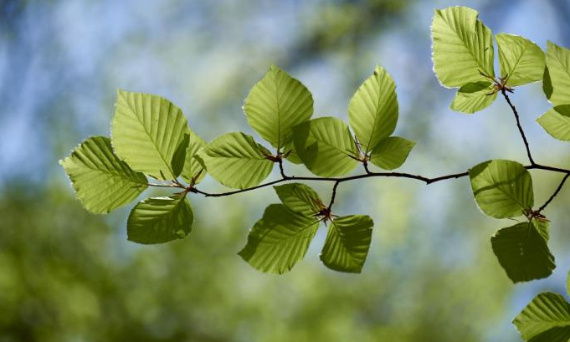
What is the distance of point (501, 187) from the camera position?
1.67ft

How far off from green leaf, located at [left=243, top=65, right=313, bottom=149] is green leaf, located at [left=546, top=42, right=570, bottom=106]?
0.70ft

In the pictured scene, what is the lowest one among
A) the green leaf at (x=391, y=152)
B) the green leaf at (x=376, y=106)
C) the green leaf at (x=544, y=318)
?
the green leaf at (x=544, y=318)

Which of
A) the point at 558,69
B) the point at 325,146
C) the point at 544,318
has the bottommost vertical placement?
the point at 544,318

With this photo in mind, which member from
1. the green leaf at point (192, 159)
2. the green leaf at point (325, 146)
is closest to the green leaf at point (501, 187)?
the green leaf at point (325, 146)

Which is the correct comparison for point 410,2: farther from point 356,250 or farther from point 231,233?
point 356,250

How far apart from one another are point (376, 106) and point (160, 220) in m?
0.22

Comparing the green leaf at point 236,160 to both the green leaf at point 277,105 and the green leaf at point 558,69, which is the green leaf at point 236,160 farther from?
the green leaf at point 558,69

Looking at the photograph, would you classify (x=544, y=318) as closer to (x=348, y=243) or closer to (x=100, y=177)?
(x=348, y=243)

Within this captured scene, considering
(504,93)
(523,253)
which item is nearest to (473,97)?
Result: (504,93)

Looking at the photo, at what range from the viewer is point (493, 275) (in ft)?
17.7

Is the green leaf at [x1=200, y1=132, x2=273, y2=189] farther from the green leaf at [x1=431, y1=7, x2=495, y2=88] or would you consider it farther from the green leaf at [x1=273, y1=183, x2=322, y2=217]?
the green leaf at [x1=431, y1=7, x2=495, y2=88]

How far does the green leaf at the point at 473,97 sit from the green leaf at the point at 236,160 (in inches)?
7.6

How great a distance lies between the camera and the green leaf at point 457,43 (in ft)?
1.76

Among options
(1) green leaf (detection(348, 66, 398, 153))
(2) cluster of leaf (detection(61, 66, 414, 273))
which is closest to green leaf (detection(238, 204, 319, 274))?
(2) cluster of leaf (detection(61, 66, 414, 273))
